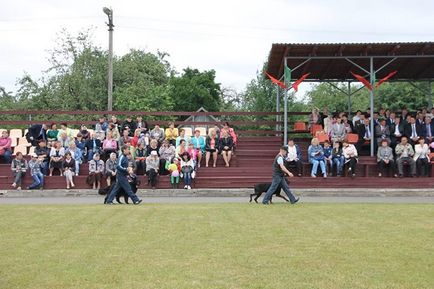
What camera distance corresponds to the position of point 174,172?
25250mm

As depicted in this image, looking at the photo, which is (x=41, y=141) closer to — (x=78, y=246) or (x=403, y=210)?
(x=403, y=210)

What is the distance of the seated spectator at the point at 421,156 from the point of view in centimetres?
2572

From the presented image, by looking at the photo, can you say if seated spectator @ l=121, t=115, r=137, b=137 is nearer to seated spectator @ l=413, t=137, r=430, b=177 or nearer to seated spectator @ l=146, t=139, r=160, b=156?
seated spectator @ l=146, t=139, r=160, b=156

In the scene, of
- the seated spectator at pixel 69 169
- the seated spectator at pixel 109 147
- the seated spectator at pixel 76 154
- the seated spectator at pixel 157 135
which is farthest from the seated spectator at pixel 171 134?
the seated spectator at pixel 69 169

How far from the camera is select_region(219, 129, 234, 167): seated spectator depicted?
88.6 feet

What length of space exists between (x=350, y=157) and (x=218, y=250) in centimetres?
1695

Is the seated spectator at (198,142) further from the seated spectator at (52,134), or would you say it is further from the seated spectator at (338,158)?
the seated spectator at (52,134)

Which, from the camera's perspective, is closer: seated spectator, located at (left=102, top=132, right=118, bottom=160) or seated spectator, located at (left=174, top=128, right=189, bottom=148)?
seated spectator, located at (left=102, top=132, right=118, bottom=160)

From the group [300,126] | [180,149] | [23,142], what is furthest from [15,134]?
[300,126]

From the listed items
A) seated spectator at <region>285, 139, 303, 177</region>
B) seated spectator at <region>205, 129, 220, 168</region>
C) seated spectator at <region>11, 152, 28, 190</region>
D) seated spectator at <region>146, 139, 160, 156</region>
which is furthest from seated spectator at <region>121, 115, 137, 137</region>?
seated spectator at <region>285, 139, 303, 177</region>

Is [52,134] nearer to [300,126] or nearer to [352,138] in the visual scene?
[300,126]

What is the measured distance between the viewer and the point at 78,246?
1024 centimetres

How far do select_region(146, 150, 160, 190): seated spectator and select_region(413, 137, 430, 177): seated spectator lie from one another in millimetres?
10096

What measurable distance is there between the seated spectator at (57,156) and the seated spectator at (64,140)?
18.6 inches
